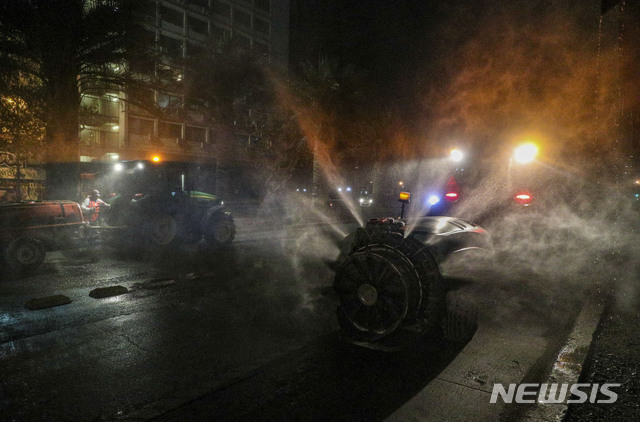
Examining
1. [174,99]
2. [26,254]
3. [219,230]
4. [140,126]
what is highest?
[174,99]

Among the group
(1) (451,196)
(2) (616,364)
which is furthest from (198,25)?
(2) (616,364)

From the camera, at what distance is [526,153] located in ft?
33.3

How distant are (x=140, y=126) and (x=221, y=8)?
1929cm

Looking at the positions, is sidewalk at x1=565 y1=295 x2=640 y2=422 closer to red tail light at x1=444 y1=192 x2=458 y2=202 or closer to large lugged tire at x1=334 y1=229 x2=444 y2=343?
large lugged tire at x1=334 y1=229 x2=444 y2=343

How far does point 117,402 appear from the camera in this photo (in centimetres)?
302

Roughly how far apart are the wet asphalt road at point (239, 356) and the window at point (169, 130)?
3660cm

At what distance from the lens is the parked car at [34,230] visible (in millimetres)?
7230

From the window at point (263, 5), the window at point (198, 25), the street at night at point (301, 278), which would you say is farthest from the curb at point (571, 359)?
the window at point (263, 5)

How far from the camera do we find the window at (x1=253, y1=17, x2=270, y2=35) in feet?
166

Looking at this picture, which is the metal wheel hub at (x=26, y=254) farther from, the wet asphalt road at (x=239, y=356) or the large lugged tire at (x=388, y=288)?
the large lugged tire at (x=388, y=288)

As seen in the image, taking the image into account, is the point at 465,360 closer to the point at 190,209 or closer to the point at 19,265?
the point at 19,265

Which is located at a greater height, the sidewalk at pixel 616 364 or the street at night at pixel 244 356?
the sidewalk at pixel 616 364

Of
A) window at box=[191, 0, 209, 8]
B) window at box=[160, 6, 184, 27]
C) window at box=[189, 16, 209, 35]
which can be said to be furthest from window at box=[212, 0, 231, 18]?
window at box=[160, 6, 184, 27]

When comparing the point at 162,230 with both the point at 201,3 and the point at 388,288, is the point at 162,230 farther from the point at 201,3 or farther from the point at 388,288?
the point at 201,3
